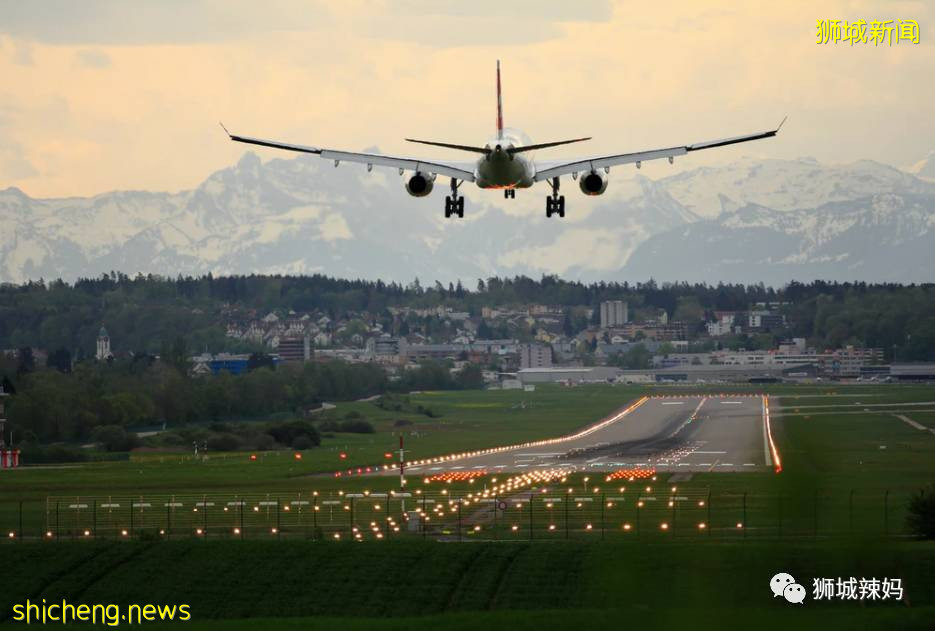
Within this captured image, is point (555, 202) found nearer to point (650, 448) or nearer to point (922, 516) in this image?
point (922, 516)

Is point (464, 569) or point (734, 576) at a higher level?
point (734, 576)

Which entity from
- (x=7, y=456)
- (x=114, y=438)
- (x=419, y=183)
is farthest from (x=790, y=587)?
(x=114, y=438)

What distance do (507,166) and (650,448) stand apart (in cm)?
5827

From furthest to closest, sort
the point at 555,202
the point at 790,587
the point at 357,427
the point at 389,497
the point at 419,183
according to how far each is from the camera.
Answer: the point at 357,427
the point at 389,497
the point at 555,202
the point at 419,183
the point at 790,587

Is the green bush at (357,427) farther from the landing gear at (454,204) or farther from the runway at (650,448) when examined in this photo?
the landing gear at (454,204)

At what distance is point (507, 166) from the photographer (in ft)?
197

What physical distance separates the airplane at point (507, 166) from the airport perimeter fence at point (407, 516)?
1290 cm

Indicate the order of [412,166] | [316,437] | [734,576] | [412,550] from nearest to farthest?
[734,576]
[412,550]
[412,166]
[316,437]

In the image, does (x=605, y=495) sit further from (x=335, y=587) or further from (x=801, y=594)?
(x=801, y=594)

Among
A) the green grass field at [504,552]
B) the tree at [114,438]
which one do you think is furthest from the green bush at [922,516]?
the tree at [114,438]

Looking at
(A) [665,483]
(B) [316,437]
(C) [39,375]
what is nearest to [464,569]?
(A) [665,483]

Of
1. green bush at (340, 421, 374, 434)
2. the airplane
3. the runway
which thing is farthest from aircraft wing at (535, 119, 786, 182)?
green bush at (340, 421, 374, 434)

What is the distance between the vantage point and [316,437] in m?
126

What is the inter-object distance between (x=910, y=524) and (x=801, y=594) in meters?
25.1
